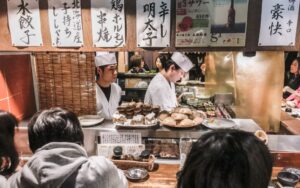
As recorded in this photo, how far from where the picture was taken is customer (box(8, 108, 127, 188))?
151 cm

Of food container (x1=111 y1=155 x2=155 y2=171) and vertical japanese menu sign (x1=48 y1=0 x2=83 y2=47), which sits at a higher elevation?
vertical japanese menu sign (x1=48 y1=0 x2=83 y2=47)

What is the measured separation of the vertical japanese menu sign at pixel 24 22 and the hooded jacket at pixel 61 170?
144cm

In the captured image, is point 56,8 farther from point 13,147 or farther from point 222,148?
point 222,148

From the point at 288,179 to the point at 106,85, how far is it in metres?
3.52

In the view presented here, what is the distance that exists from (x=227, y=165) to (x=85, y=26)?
6.60ft

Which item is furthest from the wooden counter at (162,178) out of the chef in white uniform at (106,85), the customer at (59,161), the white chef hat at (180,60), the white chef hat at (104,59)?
the white chef hat at (180,60)

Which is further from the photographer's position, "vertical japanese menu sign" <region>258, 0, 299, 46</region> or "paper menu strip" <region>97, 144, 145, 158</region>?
"paper menu strip" <region>97, 144, 145, 158</region>

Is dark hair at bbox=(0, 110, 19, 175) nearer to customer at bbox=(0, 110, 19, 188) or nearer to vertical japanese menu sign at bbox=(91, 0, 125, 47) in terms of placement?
customer at bbox=(0, 110, 19, 188)

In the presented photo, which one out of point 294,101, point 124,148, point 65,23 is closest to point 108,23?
point 65,23

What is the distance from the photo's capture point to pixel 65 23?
8.23 ft

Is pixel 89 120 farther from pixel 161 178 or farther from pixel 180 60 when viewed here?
pixel 180 60

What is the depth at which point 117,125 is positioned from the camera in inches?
116

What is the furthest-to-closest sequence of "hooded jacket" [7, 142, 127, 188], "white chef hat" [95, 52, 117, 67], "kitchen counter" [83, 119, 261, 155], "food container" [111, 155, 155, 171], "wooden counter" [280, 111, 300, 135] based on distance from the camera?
"white chef hat" [95, 52, 117, 67] → "wooden counter" [280, 111, 300, 135] → "kitchen counter" [83, 119, 261, 155] → "food container" [111, 155, 155, 171] → "hooded jacket" [7, 142, 127, 188]

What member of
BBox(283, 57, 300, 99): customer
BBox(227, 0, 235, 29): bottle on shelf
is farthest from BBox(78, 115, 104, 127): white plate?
BBox(283, 57, 300, 99): customer
